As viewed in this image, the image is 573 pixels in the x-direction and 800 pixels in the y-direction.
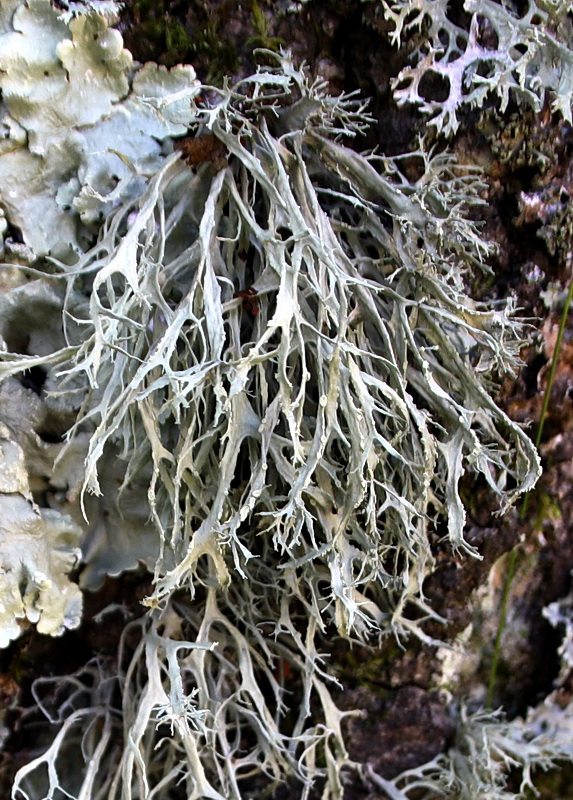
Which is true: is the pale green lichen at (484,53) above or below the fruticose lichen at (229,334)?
above

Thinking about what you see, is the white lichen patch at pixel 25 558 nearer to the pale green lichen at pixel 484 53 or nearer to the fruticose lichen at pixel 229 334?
the fruticose lichen at pixel 229 334

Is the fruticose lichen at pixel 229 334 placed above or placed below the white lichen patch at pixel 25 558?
above

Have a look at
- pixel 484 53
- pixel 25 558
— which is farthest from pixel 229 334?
pixel 484 53

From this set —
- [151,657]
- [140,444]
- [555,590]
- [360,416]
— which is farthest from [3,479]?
[555,590]

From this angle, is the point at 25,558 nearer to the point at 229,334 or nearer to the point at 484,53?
the point at 229,334

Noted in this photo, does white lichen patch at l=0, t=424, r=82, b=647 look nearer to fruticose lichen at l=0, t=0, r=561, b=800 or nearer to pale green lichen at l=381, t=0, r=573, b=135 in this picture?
fruticose lichen at l=0, t=0, r=561, b=800

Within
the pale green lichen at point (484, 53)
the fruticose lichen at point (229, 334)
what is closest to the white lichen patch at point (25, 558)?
the fruticose lichen at point (229, 334)

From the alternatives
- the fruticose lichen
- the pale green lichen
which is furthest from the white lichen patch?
the pale green lichen

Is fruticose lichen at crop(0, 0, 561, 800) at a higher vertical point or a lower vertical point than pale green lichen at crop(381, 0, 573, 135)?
lower

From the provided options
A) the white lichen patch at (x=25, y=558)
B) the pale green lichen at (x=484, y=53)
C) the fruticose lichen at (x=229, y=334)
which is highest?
the pale green lichen at (x=484, y=53)
